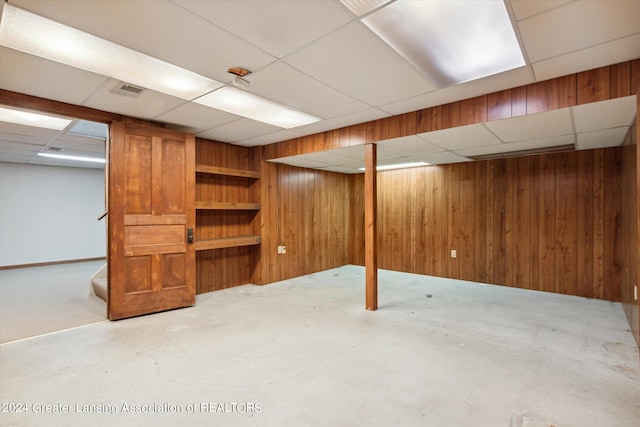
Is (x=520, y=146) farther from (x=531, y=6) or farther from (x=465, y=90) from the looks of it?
(x=531, y=6)

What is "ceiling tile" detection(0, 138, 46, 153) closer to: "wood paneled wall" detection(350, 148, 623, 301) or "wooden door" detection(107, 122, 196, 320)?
"wooden door" detection(107, 122, 196, 320)

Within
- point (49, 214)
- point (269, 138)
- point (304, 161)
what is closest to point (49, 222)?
point (49, 214)

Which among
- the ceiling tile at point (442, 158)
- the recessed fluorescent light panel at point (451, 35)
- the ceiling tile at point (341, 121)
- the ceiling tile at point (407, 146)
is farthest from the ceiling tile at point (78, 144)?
the ceiling tile at point (442, 158)

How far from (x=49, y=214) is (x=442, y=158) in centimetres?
834

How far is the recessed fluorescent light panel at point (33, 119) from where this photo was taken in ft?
11.2

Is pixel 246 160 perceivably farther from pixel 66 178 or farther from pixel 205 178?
pixel 66 178

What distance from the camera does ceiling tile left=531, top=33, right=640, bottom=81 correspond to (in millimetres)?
1987

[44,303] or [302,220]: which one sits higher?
[302,220]

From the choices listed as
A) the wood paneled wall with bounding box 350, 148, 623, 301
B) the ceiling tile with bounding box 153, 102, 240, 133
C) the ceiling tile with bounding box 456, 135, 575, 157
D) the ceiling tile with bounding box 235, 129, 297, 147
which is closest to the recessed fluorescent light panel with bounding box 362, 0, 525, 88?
the ceiling tile with bounding box 456, 135, 575, 157

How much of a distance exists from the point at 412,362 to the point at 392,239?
3911mm

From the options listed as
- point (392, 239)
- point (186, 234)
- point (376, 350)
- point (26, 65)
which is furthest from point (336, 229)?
point (26, 65)

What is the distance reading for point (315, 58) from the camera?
2184mm

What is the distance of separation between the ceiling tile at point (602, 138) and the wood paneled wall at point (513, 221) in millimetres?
300

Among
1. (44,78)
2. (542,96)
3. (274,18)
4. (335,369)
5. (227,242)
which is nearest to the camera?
(274,18)
